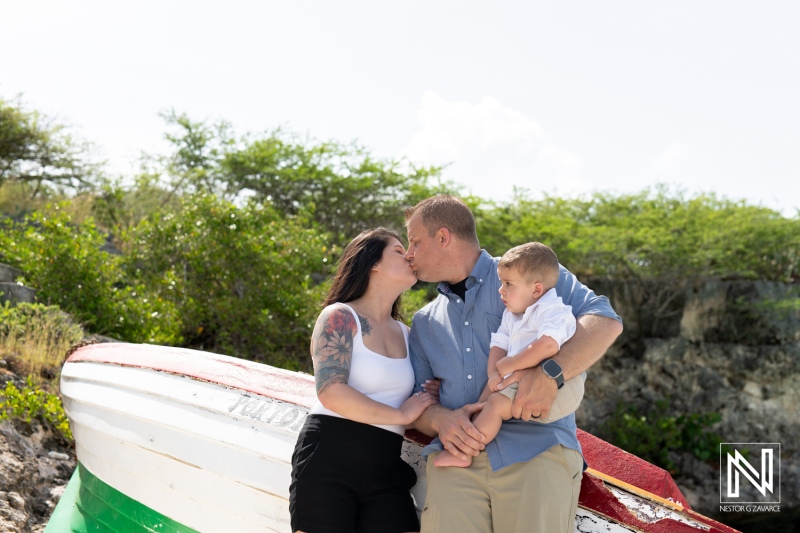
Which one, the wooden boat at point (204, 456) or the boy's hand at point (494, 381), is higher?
the boy's hand at point (494, 381)

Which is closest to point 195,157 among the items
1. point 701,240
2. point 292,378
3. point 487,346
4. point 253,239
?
point 253,239

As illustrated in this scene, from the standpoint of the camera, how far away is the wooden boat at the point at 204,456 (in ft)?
8.56

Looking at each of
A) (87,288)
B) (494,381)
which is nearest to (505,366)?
(494,381)

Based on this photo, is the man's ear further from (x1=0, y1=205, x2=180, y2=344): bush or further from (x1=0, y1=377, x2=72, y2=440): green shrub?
(x1=0, y1=205, x2=180, y2=344): bush

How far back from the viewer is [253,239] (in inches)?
312

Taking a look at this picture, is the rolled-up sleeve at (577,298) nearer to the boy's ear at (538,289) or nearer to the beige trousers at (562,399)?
the boy's ear at (538,289)

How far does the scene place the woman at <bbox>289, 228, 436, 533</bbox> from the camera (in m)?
2.49

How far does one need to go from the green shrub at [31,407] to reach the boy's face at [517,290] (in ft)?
12.9

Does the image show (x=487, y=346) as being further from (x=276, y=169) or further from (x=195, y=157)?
(x=195, y=157)

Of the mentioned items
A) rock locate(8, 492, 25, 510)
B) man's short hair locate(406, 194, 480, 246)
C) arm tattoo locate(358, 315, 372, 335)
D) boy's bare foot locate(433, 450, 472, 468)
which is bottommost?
rock locate(8, 492, 25, 510)

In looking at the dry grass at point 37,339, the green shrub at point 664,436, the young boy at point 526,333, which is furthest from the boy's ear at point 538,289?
the green shrub at point 664,436

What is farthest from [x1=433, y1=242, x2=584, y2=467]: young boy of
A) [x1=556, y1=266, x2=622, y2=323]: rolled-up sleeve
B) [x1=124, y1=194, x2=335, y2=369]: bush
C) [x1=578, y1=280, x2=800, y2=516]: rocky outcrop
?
[x1=578, y1=280, x2=800, y2=516]: rocky outcrop

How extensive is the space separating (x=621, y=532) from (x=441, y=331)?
0.88 meters

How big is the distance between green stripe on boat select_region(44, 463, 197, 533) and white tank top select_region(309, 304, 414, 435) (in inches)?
47.0
